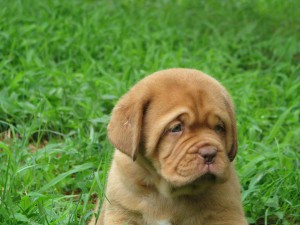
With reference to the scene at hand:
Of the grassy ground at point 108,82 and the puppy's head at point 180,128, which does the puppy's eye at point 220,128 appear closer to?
the puppy's head at point 180,128

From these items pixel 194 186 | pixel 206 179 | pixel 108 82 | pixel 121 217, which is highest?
pixel 206 179

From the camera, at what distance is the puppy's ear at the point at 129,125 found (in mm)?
4859

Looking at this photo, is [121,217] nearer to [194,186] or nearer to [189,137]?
[194,186]

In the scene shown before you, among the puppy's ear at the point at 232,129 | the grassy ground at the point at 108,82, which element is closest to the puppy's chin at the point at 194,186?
the puppy's ear at the point at 232,129

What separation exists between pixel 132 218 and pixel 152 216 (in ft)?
0.44

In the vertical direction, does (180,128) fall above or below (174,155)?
above

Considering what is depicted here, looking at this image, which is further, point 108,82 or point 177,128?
point 108,82

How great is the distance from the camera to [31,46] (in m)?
9.21

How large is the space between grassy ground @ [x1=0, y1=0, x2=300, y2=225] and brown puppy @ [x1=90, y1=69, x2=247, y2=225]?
35 cm

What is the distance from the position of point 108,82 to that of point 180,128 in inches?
141

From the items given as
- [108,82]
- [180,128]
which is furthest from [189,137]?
[108,82]

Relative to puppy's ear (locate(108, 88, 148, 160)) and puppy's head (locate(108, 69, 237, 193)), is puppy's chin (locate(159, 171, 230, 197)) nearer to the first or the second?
puppy's head (locate(108, 69, 237, 193))

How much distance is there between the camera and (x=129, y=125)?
16.1 feet

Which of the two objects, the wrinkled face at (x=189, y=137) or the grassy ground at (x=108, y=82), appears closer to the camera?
the wrinkled face at (x=189, y=137)
